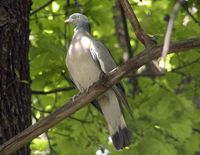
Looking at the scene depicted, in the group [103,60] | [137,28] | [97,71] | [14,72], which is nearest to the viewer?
[137,28]

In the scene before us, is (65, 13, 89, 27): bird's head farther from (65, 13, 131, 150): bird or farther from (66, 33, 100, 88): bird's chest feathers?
(66, 33, 100, 88): bird's chest feathers

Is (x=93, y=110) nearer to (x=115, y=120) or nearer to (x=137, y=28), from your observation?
(x=115, y=120)

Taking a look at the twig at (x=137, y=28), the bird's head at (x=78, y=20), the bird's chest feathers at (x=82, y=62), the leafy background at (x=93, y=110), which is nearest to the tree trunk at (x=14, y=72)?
the bird's chest feathers at (x=82, y=62)

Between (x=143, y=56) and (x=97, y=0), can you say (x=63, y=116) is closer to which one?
(x=143, y=56)

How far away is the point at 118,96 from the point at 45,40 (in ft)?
2.54

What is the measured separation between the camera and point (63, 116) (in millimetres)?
2902

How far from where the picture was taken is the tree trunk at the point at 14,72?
347cm

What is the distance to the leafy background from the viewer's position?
4.34 m

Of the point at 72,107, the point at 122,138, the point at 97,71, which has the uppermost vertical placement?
the point at 72,107

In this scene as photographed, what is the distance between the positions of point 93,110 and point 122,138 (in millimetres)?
1252

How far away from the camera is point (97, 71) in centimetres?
404

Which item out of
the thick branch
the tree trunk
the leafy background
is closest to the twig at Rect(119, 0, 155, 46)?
the thick branch

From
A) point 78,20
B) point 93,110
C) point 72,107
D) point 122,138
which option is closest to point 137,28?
point 72,107

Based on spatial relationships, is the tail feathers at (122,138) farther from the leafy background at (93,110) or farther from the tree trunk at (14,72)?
the tree trunk at (14,72)
